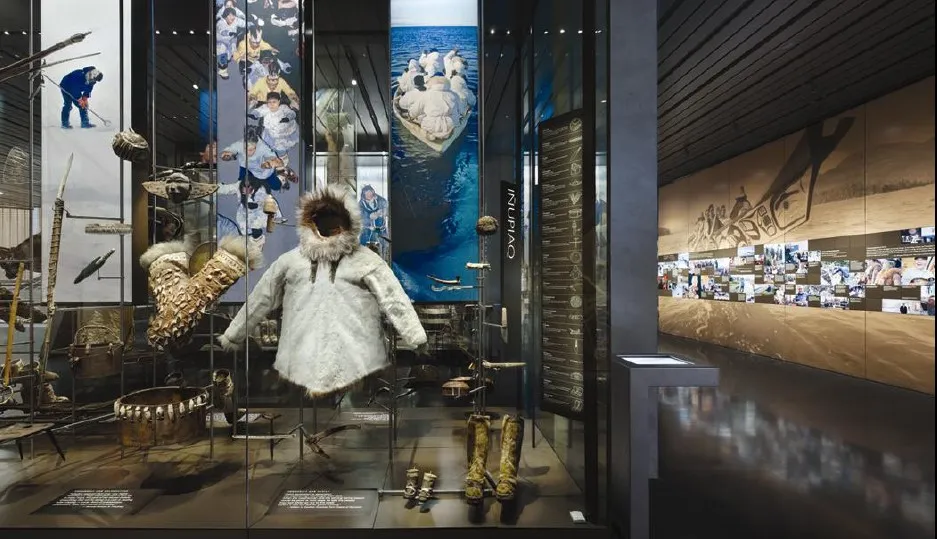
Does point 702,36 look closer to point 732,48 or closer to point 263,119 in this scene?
point 732,48

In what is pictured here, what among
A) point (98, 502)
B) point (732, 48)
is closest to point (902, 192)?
point (732, 48)

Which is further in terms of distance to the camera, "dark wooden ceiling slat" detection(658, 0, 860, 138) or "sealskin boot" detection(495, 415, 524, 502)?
"sealskin boot" detection(495, 415, 524, 502)

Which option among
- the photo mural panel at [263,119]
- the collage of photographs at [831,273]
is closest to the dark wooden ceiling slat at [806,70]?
the collage of photographs at [831,273]

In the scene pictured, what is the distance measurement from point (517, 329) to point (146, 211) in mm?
2579

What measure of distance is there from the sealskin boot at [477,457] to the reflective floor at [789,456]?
798 mm

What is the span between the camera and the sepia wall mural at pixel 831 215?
39.4 inches

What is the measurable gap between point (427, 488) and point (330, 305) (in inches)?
42.4

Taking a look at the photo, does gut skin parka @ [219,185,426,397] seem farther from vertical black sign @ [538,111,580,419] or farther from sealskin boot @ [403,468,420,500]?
vertical black sign @ [538,111,580,419]

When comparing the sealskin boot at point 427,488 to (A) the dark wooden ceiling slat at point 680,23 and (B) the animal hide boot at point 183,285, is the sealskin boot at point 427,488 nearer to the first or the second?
(B) the animal hide boot at point 183,285

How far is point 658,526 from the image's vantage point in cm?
176

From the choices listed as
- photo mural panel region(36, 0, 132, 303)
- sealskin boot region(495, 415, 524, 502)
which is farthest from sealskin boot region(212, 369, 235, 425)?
sealskin boot region(495, 415, 524, 502)

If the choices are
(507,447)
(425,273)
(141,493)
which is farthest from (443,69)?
(141,493)

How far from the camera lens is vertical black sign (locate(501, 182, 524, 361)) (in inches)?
109

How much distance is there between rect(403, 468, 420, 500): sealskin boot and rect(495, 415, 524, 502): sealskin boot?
432 millimetres
